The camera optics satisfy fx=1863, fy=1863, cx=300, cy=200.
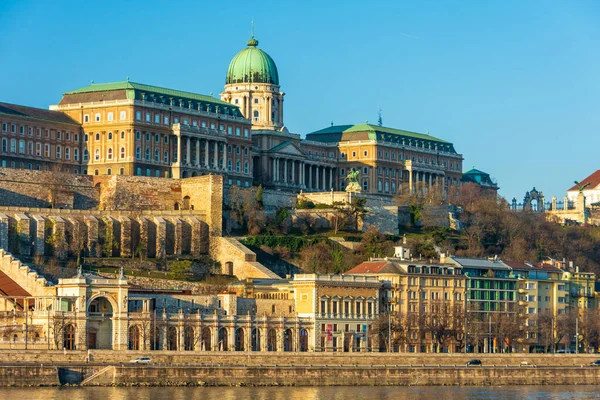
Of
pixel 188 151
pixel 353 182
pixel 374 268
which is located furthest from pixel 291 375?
pixel 353 182

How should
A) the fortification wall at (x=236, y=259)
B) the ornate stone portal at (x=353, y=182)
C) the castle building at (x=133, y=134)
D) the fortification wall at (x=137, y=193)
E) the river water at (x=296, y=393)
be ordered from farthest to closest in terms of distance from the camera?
the ornate stone portal at (x=353, y=182)
the castle building at (x=133, y=134)
the fortification wall at (x=137, y=193)
the fortification wall at (x=236, y=259)
the river water at (x=296, y=393)

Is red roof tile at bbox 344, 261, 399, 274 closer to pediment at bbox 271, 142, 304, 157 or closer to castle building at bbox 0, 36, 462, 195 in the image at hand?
castle building at bbox 0, 36, 462, 195

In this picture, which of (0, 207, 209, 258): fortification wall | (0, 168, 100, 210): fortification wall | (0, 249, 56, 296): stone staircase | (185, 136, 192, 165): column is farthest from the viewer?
(185, 136, 192, 165): column

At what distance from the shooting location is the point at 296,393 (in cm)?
11006

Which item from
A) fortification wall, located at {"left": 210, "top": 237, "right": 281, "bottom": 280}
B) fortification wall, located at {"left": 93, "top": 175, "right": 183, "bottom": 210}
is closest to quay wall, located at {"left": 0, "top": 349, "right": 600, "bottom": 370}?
fortification wall, located at {"left": 210, "top": 237, "right": 281, "bottom": 280}

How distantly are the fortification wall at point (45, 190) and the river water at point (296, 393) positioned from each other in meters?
51.4

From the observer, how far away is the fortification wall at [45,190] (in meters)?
158

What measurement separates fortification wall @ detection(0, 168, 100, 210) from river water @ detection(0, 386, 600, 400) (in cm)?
5144

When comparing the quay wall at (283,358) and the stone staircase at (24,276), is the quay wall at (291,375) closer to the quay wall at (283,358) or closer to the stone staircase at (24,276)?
the quay wall at (283,358)

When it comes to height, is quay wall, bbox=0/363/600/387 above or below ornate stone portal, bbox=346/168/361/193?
below

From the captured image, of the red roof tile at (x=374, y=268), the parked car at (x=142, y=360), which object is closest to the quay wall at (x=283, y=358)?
the parked car at (x=142, y=360)

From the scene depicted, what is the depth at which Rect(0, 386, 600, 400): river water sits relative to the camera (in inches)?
4119

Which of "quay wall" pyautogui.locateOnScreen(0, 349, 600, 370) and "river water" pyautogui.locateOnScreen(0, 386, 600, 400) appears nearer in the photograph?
"river water" pyautogui.locateOnScreen(0, 386, 600, 400)

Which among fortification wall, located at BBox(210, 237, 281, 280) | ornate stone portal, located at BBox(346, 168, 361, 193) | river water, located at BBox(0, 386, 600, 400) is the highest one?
ornate stone portal, located at BBox(346, 168, 361, 193)
